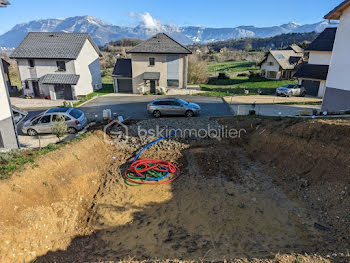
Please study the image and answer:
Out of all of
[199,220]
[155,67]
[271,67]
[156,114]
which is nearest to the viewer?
[199,220]

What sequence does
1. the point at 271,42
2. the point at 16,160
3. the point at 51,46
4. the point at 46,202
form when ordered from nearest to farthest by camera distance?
1. the point at 46,202
2. the point at 16,160
3. the point at 51,46
4. the point at 271,42

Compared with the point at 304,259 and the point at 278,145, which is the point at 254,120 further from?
the point at 304,259

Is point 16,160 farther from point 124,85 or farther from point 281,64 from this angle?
point 281,64

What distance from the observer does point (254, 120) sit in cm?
1520

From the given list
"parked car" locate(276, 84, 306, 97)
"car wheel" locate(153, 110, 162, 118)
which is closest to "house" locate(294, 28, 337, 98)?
"parked car" locate(276, 84, 306, 97)

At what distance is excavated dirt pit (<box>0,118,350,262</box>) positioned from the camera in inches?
270

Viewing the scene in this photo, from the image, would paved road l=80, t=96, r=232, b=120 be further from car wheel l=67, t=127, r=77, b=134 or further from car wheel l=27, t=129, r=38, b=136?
car wheel l=27, t=129, r=38, b=136

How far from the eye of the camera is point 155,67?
1219 inches

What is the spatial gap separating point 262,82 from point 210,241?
38600mm

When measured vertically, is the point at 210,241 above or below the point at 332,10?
below

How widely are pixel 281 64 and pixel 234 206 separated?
1565 inches

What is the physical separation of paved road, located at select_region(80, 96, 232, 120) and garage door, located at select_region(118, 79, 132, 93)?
4.07m

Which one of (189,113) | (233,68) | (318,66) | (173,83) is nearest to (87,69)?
(173,83)

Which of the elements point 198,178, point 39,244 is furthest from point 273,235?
point 39,244
